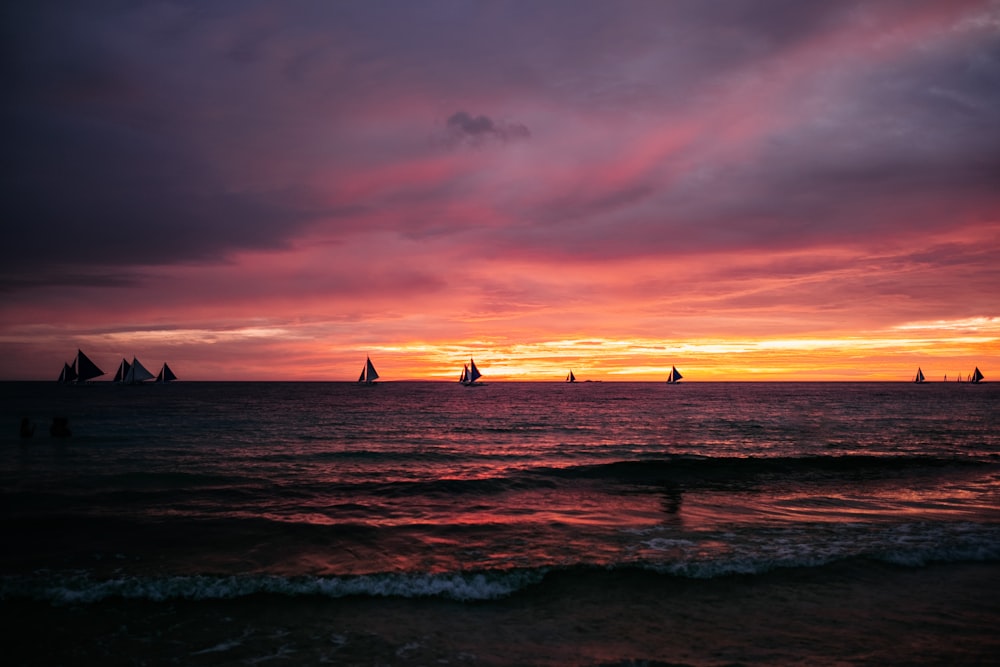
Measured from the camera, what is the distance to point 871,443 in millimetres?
44406

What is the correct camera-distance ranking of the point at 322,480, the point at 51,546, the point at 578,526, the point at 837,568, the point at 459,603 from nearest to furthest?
the point at 459,603
the point at 837,568
the point at 51,546
the point at 578,526
the point at 322,480

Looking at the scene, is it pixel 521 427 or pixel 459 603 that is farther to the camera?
pixel 521 427

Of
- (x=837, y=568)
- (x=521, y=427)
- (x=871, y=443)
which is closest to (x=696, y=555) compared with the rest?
(x=837, y=568)

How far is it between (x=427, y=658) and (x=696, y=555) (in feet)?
28.6

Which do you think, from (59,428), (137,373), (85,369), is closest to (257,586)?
(59,428)

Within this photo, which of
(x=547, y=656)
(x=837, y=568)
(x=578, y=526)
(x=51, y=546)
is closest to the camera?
(x=547, y=656)

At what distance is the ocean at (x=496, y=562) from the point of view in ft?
34.6

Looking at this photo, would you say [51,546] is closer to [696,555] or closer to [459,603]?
[459,603]

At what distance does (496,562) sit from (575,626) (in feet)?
13.2

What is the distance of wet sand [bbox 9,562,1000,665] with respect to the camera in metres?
10.0

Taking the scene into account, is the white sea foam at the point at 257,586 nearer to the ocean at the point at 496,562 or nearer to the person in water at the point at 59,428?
the ocean at the point at 496,562

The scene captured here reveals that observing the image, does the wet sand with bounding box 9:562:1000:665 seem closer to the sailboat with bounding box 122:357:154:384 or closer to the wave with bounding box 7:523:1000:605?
the wave with bounding box 7:523:1000:605

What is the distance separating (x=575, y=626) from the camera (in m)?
11.3

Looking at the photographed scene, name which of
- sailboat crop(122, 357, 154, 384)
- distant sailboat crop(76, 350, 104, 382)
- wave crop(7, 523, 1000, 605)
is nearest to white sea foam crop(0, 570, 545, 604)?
wave crop(7, 523, 1000, 605)
